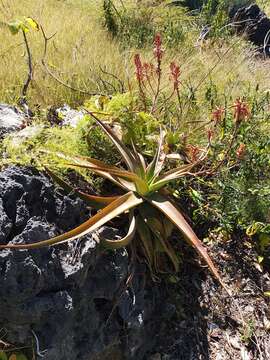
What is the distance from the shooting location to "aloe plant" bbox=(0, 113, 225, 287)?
2.49 meters

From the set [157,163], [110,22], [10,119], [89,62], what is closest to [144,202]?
[157,163]

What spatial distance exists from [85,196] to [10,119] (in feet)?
2.79

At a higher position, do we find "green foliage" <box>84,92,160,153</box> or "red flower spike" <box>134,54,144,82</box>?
"red flower spike" <box>134,54,144,82</box>

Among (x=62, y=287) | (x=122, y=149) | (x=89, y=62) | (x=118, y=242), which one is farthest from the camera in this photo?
(x=89, y=62)

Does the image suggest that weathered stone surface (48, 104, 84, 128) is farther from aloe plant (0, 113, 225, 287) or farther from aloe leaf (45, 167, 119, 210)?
aloe leaf (45, 167, 119, 210)

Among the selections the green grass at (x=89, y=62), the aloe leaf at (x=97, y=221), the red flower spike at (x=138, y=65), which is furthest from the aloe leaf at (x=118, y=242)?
the green grass at (x=89, y=62)

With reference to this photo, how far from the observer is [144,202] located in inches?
106

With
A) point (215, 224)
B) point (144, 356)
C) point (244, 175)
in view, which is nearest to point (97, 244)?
point (144, 356)

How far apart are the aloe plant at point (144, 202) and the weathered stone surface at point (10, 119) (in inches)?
19.1

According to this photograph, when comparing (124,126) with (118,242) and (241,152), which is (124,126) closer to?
(241,152)

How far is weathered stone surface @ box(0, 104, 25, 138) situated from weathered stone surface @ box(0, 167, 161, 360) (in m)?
0.56

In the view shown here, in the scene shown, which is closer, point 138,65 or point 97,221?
point 97,221

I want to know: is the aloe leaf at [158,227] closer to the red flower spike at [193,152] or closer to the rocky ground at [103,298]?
the rocky ground at [103,298]

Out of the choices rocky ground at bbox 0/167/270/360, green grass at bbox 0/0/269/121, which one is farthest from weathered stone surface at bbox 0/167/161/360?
green grass at bbox 0/0/269/121
